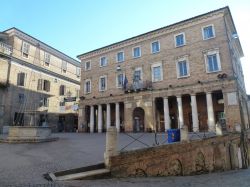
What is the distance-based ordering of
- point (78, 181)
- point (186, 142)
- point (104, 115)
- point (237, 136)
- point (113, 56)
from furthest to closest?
point (104, 115)
point (113, 56)
point (237, 136)
point (186, 142)
point (78, 181)

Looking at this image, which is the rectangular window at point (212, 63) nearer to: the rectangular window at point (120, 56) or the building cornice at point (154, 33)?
the building cornice at point (154, 33)

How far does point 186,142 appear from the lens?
1038cm

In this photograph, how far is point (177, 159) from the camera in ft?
31.8

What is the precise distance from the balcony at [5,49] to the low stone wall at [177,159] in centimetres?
2467

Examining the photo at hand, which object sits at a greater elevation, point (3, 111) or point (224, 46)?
point (224, 46)

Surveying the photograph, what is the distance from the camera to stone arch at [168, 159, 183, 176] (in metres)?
9.23

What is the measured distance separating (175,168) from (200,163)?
2.68 m

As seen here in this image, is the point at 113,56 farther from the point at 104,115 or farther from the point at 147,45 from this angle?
the point at 104,115

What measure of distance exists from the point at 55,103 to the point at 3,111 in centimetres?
937

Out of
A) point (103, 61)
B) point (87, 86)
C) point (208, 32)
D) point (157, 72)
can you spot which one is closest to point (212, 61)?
point (208, 32)

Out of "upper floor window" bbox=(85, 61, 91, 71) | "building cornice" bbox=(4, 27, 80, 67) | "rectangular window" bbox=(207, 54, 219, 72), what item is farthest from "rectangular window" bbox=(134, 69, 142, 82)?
"building cornice" bbox=(4, 27, 80, 67)

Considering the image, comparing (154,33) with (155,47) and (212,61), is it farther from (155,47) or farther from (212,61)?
(212,61)

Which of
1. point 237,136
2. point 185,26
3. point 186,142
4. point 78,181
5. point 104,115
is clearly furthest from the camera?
point 104,115

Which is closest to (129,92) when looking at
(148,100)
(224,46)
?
(148,100)
